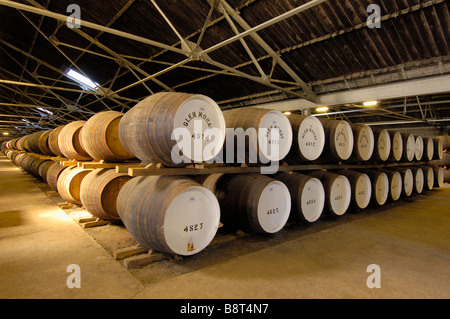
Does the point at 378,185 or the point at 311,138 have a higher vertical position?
the point at 311,138

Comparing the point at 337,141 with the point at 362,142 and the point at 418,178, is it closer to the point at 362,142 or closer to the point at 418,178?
the point at 362,142

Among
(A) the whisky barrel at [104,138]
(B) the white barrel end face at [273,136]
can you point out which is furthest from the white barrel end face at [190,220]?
(A) the whisky barrel at [104,138]

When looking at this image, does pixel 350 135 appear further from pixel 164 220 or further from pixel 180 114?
pixel 164 220

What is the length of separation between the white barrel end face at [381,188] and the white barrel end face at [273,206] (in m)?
3.18

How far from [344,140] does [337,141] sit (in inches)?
11.5

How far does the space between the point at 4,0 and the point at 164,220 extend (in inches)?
190

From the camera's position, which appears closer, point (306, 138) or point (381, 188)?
point (306, 138)

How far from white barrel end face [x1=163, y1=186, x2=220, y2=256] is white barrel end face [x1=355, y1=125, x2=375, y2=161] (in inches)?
151

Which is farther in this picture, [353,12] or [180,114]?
[353,12]

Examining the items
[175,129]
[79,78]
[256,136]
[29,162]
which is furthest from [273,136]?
[79,78]

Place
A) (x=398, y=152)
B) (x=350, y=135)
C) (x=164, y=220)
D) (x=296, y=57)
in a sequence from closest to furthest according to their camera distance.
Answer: (x=164, y=220) < (x=350, y=135) < (x=398, y=152) < (x=296, y=57)

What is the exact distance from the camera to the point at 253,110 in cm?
387

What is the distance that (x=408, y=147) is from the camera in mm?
6992
